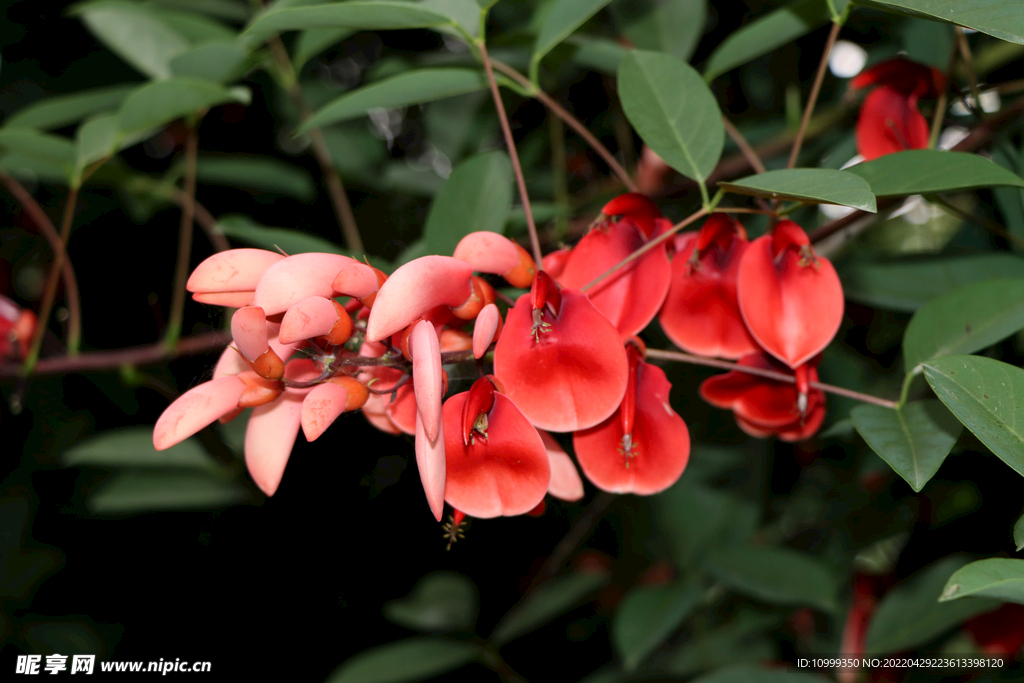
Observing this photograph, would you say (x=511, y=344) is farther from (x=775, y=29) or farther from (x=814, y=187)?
(x=775, y=29)

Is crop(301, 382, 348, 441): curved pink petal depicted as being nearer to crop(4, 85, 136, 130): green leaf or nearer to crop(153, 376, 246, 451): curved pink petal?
crop(153, 376, 246, 451): curved pink petal

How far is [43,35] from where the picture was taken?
1368 mm

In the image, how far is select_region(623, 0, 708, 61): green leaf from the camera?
900mm

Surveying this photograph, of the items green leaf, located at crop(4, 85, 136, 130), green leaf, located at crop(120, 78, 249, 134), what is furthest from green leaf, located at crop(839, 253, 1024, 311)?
green leaf, located at crop(4, 85, 136, 130)

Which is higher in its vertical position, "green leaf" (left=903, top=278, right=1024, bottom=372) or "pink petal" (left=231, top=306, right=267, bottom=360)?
"pink petal" (left=231, top=306, right=267, bottom=360)

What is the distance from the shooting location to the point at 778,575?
98cm

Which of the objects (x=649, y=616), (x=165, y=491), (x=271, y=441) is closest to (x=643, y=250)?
(x=271, y=441)

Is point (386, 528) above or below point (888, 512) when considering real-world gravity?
below

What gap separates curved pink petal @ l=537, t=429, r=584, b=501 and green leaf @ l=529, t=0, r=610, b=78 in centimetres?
36

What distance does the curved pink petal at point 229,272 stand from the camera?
47 cm

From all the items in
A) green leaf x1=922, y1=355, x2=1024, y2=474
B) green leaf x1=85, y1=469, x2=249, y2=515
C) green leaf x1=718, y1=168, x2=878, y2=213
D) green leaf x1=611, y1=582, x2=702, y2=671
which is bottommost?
green leaf x1=85, y1=469, x2=249, y2=515

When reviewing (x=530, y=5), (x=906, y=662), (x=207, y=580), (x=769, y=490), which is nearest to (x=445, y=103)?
(x=530, y=5)

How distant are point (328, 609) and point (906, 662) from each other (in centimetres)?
106

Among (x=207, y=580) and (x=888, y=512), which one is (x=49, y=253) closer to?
(x=207, y=580)
